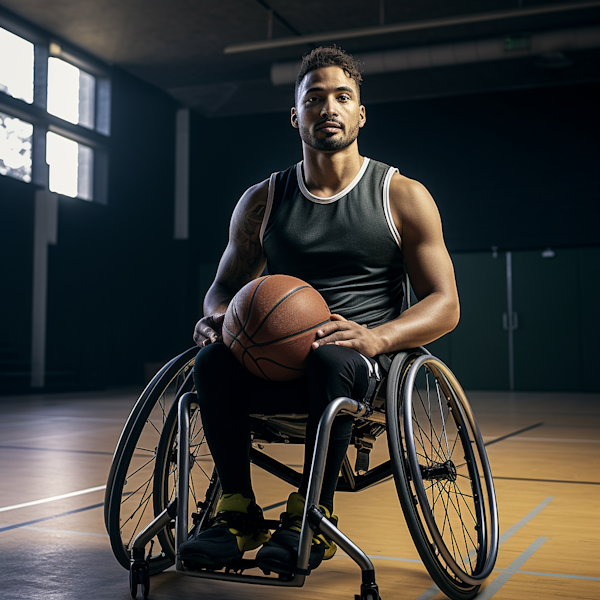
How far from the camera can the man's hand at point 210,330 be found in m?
1.65

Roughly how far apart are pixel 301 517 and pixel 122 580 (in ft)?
1.73

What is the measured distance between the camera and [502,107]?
33.8ft

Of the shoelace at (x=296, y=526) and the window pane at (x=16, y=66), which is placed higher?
the window pane at (x=16, y=66)

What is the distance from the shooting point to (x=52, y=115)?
920 cm

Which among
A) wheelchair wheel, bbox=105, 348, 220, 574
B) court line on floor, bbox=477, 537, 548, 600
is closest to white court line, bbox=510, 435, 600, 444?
court line on floor, bbox=477, 537, 548, 600

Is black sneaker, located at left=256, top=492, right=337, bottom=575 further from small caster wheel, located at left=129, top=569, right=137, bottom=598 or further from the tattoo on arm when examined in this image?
the tattoo on arm

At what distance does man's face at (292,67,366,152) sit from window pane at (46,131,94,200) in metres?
8.09

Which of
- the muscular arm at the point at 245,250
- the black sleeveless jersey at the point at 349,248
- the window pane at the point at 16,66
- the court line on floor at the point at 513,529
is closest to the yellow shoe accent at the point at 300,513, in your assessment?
the court line on floor at the point at 513,529

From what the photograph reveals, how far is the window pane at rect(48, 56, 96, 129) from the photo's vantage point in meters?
9.41

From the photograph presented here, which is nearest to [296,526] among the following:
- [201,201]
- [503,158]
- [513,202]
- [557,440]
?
[557,440]

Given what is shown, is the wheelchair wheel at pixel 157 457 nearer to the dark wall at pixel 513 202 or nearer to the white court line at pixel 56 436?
the white court line at pixel 56 436

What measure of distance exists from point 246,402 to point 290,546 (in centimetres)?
29

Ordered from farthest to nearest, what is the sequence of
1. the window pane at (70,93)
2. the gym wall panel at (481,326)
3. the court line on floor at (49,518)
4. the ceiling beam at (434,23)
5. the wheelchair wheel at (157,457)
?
the gym wall panel at (481,326) → the window pane at (70,93) → the ceiling beam at (434,23) → the court line on floor at (49,518) → the wheelchair wheel at (157,457)

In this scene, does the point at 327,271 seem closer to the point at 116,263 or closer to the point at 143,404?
the point at 143,404
